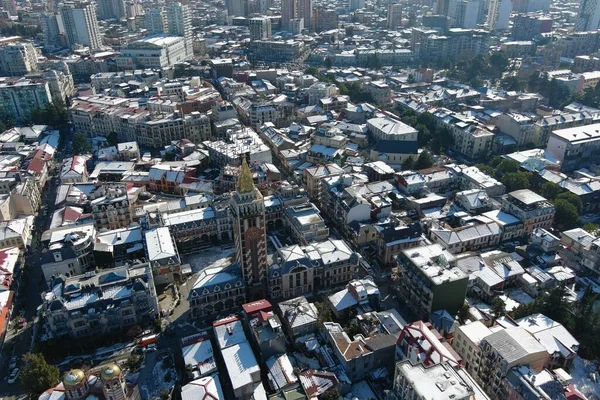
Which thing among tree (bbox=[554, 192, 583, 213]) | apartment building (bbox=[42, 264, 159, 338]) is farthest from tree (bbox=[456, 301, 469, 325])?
apartment building (bbox=[42, 264, 159, 338])

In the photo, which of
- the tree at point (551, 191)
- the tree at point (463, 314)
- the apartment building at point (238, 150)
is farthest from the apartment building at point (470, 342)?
the apartment building at point (238, 150)

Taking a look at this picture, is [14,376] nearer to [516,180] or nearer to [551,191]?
[516,180]

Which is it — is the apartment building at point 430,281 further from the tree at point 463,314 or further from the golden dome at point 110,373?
the golden dome at point 110,373

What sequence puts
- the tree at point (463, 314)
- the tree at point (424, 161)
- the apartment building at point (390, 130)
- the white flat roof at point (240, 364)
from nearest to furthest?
1. the white flat roof at point (240, 364)
2. the tree at point (463, 314)
3. the tree at point (424, 161)
4. the apartment building at point (390, 130)

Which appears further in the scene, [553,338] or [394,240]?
[394,240]

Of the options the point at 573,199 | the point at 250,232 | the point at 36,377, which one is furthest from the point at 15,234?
the point at 573,199

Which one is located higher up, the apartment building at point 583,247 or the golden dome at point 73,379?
the golden dome at point 73,379

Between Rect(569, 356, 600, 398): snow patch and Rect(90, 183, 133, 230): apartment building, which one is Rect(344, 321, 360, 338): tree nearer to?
Rect(569, 356, 600, 398): snow patch

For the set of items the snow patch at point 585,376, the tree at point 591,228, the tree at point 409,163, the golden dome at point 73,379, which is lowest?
the snow patch at point 585,376
